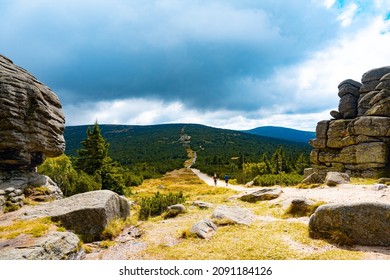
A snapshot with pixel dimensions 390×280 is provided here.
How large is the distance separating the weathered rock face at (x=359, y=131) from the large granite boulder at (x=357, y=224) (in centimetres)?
2671

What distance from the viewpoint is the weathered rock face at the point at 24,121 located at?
63.3 ft

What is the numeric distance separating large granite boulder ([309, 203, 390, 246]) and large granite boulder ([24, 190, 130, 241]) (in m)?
11.4

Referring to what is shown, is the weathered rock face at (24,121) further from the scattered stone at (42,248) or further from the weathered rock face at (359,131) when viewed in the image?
the weathered rock face at (359,131)

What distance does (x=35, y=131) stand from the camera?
68.9 ft

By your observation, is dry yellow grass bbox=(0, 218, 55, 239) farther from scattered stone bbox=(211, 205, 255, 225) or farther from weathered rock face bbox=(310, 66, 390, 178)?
weathered rock face bbox=(310, 66, 390, 178)

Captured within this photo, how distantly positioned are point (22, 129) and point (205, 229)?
15837 mm

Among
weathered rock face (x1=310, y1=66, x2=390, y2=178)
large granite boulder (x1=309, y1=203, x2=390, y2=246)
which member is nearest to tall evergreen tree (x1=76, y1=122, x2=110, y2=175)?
weathered rock face (x1=310, y1=66, x2=390, y2=178)

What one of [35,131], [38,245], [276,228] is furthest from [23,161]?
[276,228]

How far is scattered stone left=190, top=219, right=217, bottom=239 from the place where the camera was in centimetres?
1356

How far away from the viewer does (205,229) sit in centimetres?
1413

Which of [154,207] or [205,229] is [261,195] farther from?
[205,229]

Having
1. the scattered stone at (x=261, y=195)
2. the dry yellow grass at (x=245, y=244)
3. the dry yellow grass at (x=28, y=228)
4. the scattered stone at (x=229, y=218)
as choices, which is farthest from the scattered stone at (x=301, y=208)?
the dry yellow grass at (x=28, y=228)

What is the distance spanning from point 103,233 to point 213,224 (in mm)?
6150

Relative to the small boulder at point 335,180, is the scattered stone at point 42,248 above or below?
below
